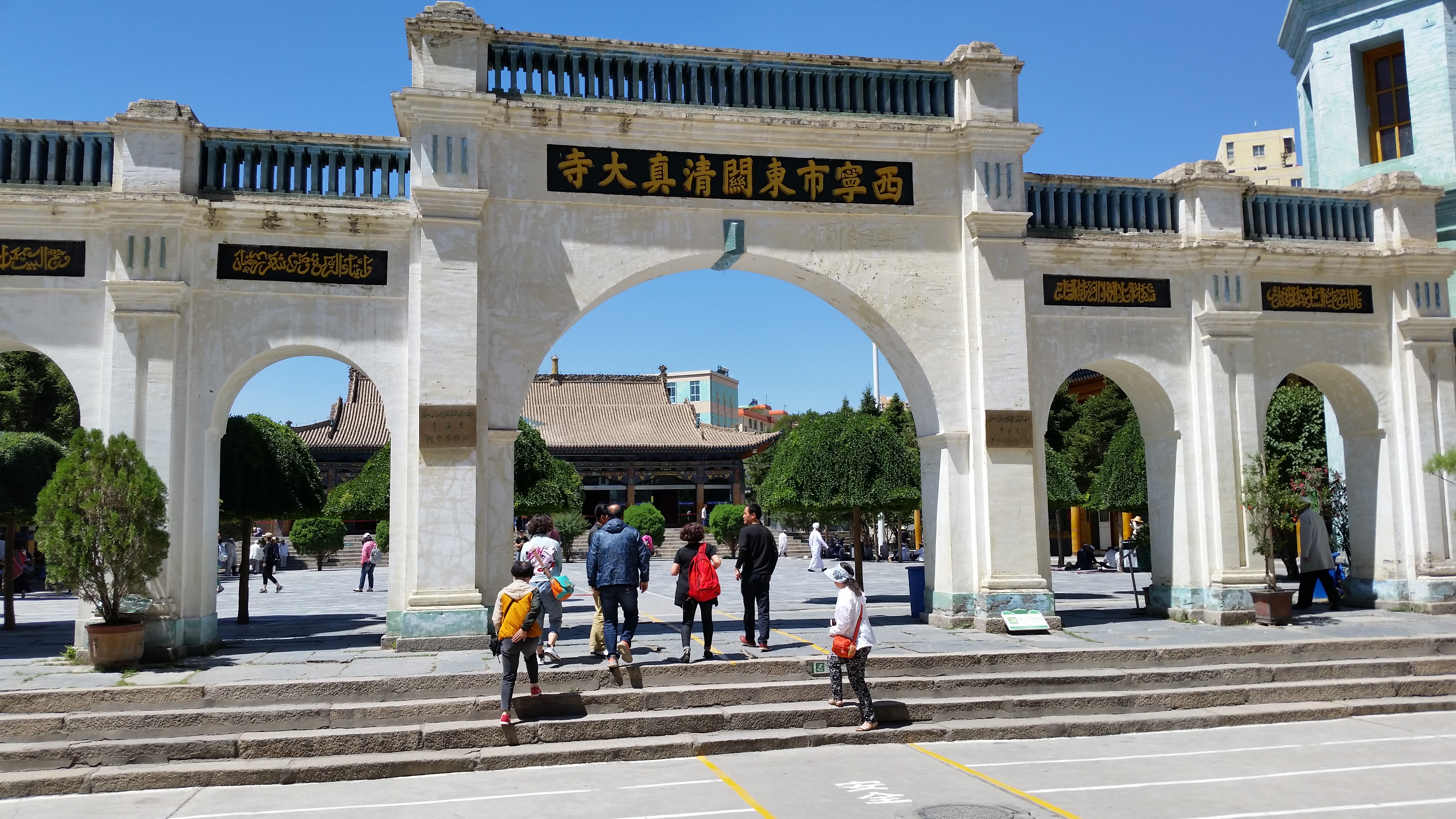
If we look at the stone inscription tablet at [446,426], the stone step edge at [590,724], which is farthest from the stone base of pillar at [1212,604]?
the stone inscription tablet at [446,426]

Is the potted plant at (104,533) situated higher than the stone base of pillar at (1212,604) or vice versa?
the potted plant at (104,533)

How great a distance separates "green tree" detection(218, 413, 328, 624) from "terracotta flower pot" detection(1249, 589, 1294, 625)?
513 inches

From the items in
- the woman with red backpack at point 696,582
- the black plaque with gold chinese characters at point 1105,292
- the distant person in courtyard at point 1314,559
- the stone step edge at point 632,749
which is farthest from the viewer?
the distant person in courtyard at point 1314,559

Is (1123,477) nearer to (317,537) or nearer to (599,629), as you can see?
(599,629)

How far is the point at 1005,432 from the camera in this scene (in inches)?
488

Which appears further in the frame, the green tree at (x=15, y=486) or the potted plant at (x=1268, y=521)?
the green tree at (x=15, y=486)

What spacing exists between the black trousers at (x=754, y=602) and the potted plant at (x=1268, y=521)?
21.1 feet

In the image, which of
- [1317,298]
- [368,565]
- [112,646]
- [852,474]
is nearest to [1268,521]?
[1317,298]

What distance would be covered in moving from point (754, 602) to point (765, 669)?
1276mm

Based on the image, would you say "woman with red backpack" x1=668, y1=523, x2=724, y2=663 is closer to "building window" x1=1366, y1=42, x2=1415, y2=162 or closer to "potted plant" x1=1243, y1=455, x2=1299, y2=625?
"potted plant" x1=1243, y1=455, x2=1299, y2=625

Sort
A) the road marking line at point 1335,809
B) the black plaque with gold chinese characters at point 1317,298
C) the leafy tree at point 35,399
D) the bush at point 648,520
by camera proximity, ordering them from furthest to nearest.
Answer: the bush at point 648,520
the leafy tree at point 35,399
the black plaque with gold chinese characters at point 1317,298
the road marking line at point 1335,809

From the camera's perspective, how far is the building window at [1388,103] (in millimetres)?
16906

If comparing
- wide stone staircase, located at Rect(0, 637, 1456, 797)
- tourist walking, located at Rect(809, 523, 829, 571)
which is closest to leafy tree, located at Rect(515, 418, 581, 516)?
tourist walking, located at Rect(809, 523, 829, 571)

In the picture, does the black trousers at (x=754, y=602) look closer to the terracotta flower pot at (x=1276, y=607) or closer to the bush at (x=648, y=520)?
the terracotta flower pot at (x=1276, y=607)
